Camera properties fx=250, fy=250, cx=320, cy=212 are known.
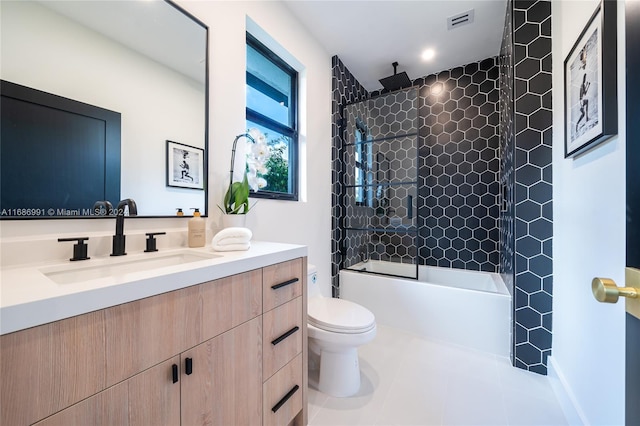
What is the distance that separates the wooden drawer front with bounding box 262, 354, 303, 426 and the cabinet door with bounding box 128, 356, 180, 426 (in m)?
0.39

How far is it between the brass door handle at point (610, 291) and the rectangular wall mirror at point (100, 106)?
1.48 meters

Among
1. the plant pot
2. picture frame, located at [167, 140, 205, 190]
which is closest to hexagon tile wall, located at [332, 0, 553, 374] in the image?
the plant pot

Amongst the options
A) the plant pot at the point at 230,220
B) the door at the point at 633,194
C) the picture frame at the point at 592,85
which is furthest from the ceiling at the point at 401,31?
the door at the point at 633,194

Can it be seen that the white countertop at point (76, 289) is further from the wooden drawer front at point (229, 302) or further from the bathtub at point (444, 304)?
the bathtub at point (444, 304)

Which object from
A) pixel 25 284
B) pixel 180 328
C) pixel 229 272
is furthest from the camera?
pixel 229 272

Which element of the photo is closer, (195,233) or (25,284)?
(25,284)

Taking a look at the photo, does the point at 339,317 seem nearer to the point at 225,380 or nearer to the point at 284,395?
the point at 284,395

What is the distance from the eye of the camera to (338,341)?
138 centimetres

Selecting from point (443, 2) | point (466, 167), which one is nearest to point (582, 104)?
point (443, 2)

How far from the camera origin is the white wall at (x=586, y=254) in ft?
3.02

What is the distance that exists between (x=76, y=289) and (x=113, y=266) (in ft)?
1.49

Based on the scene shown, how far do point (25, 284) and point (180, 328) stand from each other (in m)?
0.37

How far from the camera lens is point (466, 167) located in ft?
9.06

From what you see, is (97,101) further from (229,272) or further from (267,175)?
(267,175)
